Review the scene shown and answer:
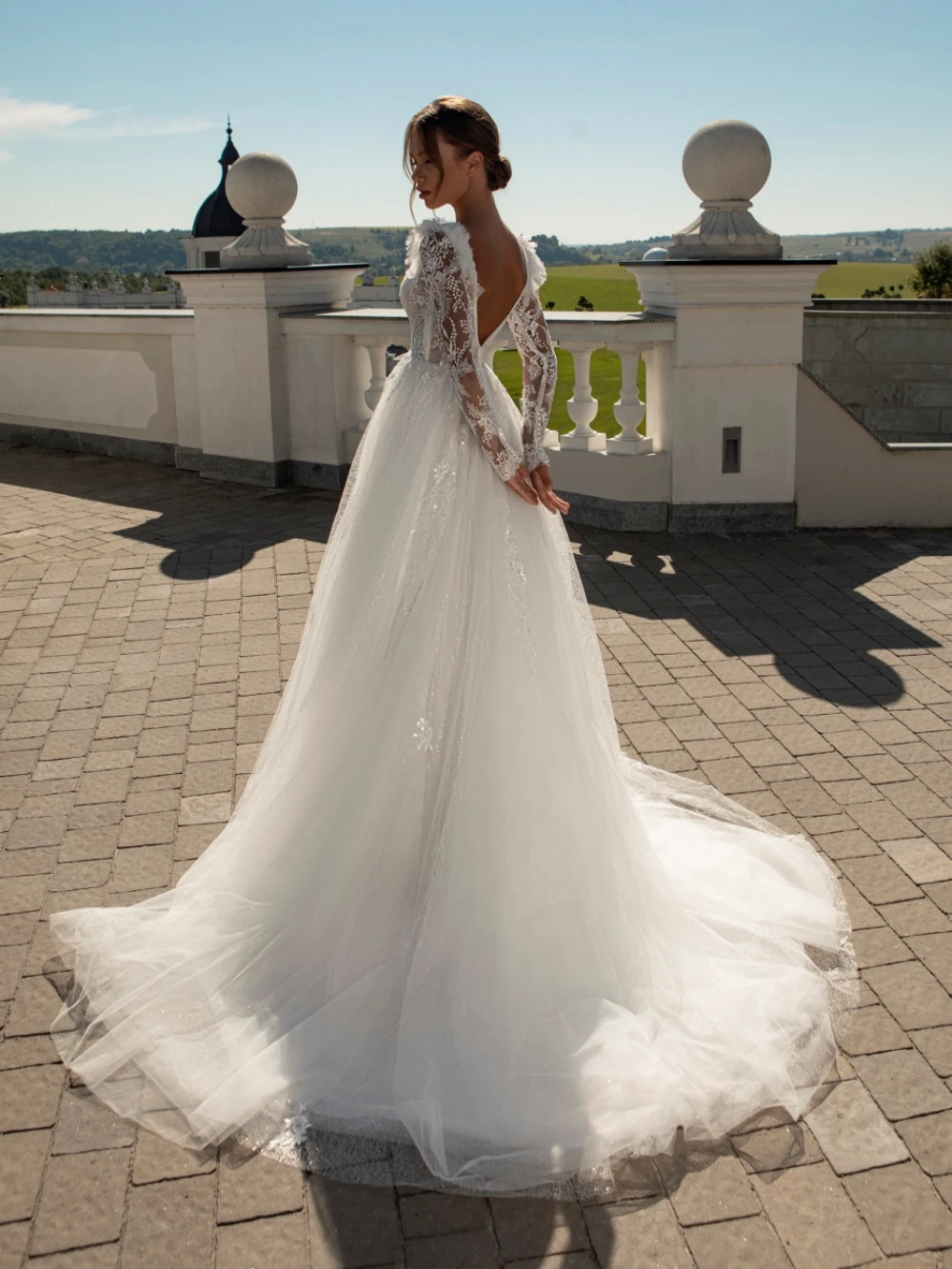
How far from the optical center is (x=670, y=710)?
4.86m

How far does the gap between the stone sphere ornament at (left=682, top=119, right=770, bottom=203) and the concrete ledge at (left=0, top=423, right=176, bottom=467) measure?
4.84 m

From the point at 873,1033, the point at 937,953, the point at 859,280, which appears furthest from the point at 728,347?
the point at 859,280

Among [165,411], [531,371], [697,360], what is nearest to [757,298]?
[697,360]

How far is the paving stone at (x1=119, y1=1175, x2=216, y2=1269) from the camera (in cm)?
228

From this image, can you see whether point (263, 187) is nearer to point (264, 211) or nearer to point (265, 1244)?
point (264, 211)

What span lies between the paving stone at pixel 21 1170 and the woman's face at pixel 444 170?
2325 mm

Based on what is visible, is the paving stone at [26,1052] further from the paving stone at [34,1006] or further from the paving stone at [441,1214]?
the paving stone at [441,1214]

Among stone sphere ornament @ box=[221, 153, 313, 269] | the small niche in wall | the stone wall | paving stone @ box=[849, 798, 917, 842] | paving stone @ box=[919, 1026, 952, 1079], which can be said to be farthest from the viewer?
the stone wall

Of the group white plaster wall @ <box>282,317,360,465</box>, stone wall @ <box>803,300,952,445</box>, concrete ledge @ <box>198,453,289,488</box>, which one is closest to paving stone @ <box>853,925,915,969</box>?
white plaster wall @ <box>282,317,360,465</box>

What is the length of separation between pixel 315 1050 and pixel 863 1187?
3.94 feet

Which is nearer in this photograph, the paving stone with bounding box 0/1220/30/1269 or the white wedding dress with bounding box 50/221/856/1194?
the paving stone with bounding box 0/1220/30/1269

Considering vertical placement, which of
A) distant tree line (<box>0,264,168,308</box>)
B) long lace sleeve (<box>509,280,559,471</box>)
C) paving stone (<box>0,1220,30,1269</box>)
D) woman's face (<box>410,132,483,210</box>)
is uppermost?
distant tree line (<box>0,264,168,308</box>)

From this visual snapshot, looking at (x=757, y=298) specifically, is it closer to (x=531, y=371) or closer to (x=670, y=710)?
(x=670, y=710)

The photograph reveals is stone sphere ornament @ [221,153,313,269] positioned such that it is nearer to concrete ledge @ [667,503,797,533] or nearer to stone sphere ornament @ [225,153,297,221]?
stone sphere ornament @ [225,153,297,221]
